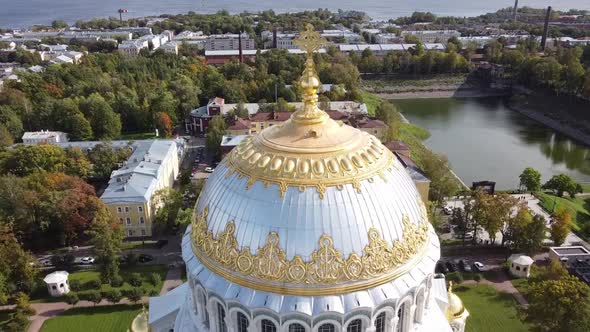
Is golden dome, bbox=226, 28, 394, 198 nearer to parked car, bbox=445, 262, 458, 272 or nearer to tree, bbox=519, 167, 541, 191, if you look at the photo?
parked car, bbox=445, 262, 458, 272

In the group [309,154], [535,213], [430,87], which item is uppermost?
[309,154]

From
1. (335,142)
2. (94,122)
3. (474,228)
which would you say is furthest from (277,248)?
(94,122)

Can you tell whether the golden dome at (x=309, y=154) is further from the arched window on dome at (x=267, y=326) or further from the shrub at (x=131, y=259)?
the shrub at (x=131, y=259)

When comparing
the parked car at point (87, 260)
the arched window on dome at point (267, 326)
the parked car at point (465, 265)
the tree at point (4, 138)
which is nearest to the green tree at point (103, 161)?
the tree at point (4, 138)

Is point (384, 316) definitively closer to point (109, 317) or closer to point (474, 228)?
point (109, 317)

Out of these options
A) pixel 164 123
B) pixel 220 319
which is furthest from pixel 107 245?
pixel 164 123

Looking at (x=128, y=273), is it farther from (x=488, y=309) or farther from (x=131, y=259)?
(x=488, y=309)
